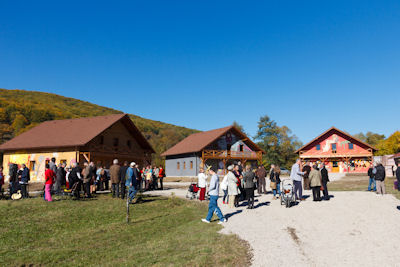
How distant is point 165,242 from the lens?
25.5 feet

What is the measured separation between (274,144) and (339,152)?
51.4 ft

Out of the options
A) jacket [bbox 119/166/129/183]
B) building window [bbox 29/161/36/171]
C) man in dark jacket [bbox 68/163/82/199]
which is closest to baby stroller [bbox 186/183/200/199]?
jacket [bbox 119/166/129/183]

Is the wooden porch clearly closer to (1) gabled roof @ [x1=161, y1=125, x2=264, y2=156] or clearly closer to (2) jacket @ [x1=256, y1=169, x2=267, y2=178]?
(1) gabled roof @ [x1=161, y1=125, x2=264, y2=156]

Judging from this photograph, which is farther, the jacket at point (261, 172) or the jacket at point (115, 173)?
the jacket at point (261, 172)

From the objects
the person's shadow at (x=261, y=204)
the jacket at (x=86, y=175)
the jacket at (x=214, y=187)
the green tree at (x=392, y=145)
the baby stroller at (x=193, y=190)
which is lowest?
the person's shadow at (x=261, y=204)

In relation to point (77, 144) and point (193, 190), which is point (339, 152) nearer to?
point (193, 190)

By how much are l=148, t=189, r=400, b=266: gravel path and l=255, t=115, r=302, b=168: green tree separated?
43.5 metres

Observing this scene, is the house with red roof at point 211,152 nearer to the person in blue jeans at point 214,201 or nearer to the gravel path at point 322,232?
the gravel path at point 322,232

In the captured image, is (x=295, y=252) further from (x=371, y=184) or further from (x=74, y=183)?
(x=371, y=184)

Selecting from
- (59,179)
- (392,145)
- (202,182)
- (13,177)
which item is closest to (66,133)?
(13,177)

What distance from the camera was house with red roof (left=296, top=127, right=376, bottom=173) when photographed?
4162 cm

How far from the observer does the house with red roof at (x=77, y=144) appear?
2630 cm

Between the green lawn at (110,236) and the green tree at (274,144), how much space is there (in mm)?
44806

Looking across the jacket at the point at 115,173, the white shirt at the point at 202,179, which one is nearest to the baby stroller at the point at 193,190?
the white shirt at the point at 202,179
